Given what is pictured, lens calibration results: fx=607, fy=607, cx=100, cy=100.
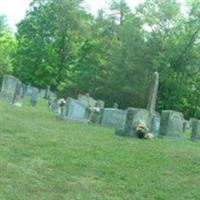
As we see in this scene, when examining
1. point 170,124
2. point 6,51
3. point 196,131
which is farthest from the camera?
point 6,51

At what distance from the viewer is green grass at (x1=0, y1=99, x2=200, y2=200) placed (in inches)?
376

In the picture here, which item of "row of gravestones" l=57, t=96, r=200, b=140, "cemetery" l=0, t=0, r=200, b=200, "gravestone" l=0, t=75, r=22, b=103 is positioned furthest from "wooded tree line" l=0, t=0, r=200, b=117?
"row of gravestones" l=57, t=96, r=200, b=140

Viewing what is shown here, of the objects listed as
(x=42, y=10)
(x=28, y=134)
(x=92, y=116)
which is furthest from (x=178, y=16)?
(x=28, y=134)

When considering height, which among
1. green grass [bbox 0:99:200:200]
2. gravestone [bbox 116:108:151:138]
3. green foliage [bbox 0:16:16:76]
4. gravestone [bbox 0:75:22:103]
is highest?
green foliage [bbox 0:16:16:76]

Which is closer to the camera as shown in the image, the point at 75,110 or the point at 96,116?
the point at 75,110

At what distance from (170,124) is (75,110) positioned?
152 inches

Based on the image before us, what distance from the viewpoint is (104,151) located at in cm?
1345

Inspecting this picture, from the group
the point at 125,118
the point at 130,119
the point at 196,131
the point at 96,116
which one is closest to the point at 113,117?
the point at 96,116

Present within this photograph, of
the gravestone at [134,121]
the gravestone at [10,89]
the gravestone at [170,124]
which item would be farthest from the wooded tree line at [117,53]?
the gravestone at [134,121]

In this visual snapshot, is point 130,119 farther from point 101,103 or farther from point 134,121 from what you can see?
point 101,103

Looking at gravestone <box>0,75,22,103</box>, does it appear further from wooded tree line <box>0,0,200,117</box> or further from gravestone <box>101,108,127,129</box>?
wooded tree line <box>0,0,200,117</box>

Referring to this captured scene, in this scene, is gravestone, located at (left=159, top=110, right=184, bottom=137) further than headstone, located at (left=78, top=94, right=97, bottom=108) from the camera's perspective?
No

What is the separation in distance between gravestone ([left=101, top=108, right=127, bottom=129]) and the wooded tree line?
72.4 ft

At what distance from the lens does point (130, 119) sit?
18.6 m
